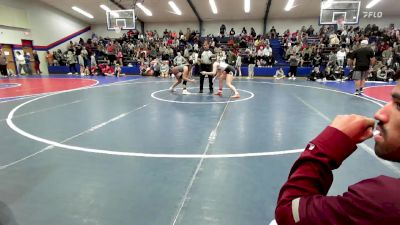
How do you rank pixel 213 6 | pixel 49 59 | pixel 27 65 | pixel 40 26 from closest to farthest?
pixel 27 65 → pixel 213 6 → pixel 49 59 → pixel 40 26

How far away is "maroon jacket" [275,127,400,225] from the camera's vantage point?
77 centimetres

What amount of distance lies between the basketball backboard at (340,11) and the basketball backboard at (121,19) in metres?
13.6

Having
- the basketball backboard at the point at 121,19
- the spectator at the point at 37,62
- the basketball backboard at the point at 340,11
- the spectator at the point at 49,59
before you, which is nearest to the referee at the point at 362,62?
the basketball backboard at the point at 340,11

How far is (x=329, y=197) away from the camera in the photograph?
89 cm

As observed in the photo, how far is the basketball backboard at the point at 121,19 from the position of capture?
67.0 feet

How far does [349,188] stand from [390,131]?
24 centimetres

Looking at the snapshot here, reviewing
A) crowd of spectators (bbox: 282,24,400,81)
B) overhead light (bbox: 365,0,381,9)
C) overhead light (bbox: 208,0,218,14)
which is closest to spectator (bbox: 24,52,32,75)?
overhead light (bbox: 208,0,218,14)

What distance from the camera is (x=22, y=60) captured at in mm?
22188

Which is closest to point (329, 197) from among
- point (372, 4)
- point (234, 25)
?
point (372, 4)

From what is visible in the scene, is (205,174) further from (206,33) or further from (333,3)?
(206,33)

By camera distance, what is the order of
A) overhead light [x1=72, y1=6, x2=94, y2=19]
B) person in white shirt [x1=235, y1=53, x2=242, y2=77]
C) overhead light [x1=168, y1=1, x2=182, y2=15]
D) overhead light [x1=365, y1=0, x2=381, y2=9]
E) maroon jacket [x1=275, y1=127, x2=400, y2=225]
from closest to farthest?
maroon jacket [x1=275, y1=127, x2=400, y2=225] < person in white shirt [x1=235, y1=53, x2=242, y2=77] < overhead light [x1=365, y1=0, x2=381, y2=9] < overhead light [x1=168, y1=1, x2=182, y2=15] < overhead light [x1=72, y1=6, x2=94, y2=19]

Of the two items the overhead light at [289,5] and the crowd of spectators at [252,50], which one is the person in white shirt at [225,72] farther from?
the overhead light at [289,5]

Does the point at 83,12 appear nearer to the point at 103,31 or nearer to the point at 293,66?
the point at 103,31

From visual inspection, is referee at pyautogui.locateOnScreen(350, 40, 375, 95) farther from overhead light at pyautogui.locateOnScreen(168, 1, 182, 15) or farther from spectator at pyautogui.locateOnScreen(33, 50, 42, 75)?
spectator at pyautogui.locateOnScreen(33, 50, 42, 75)
